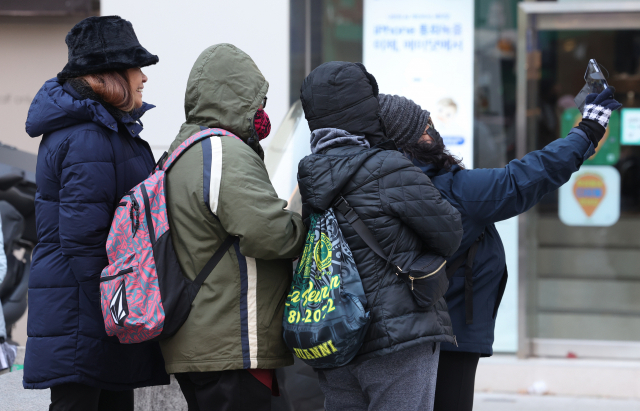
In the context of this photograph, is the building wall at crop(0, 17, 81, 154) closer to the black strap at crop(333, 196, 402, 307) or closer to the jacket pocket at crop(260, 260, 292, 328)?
the jacket pocket at crop(260, 260, 292, 328)

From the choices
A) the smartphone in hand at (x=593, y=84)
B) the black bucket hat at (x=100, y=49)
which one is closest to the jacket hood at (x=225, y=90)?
the black bucket hat at (x=100, y=49)

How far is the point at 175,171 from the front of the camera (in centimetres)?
221

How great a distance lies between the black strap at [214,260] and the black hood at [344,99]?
0.48 metres

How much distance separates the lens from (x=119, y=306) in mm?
2123

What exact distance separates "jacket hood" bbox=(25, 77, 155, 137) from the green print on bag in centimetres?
87

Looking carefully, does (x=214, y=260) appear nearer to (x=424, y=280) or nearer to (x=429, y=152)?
(x=424, y=280)

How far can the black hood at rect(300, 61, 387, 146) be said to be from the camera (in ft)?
7.00

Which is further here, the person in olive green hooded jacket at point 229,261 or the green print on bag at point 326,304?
the person in olive green hooded jacket at point 229,261

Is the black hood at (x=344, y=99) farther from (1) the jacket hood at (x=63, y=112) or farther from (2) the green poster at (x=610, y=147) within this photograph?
(2) the green poster at (x=610, y=147)

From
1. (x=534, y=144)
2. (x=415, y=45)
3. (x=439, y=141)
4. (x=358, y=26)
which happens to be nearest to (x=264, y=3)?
(x=358, y=26)

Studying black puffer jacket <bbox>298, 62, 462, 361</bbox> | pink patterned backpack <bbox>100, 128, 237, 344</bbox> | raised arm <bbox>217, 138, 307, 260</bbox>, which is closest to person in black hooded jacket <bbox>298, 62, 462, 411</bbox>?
black puffer jacket <bbox>298, 62, 462, 361</bbox>

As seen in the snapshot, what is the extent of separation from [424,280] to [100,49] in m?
1.40

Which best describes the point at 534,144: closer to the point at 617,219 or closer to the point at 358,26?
the point at 617,219

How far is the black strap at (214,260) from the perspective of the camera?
84.9 inches
